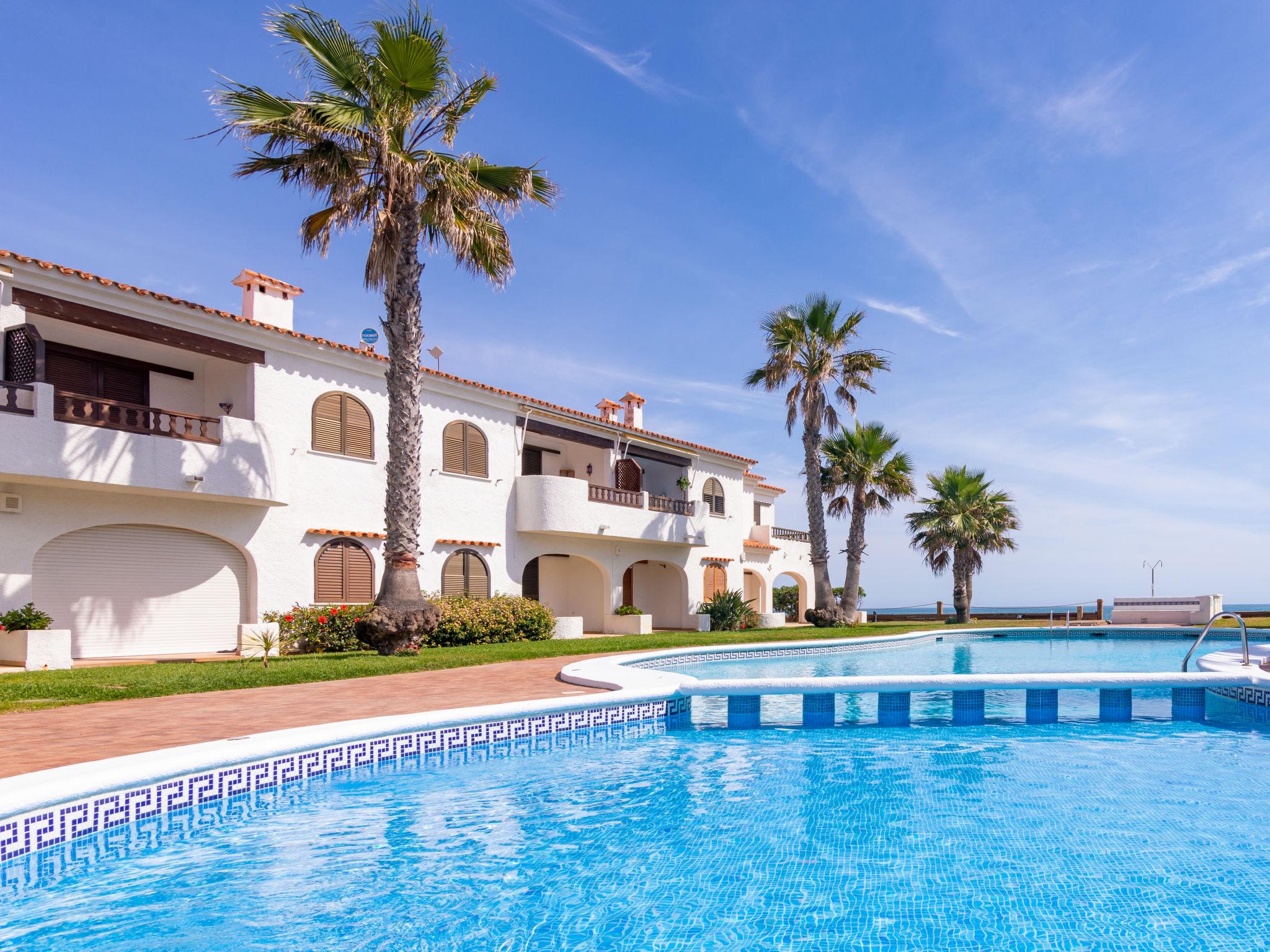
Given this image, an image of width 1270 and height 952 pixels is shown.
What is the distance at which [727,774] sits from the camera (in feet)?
23.7

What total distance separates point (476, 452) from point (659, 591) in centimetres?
1017

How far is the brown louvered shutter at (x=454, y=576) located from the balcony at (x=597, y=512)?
207cm

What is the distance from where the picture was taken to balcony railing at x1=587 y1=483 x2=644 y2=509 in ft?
75.8

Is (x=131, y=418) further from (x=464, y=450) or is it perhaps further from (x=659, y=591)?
(x=659, y=591)

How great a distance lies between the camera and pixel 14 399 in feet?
41.6

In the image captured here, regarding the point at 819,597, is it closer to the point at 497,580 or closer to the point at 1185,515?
the point at 497,580

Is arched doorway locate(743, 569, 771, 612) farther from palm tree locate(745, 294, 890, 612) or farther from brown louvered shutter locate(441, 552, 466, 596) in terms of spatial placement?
brown louvered shutter locate(441, 552, 466, 596)

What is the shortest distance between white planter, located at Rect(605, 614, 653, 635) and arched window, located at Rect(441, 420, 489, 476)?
6.07 meters

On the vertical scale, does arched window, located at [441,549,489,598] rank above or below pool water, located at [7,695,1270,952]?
above

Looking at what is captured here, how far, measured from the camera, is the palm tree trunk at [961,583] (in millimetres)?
32094

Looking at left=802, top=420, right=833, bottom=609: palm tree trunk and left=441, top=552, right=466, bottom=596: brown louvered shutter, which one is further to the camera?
left=802, top=420, right=833, bottom=609: palm tree trunk

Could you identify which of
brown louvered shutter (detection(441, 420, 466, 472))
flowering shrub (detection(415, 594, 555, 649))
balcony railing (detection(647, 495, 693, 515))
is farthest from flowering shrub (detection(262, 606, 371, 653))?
balcony railing (detection(647, 495, 693, 515))

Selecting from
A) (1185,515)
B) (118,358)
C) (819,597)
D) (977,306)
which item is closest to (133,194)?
(118,358)

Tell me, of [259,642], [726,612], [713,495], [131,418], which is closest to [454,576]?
[259,642]
